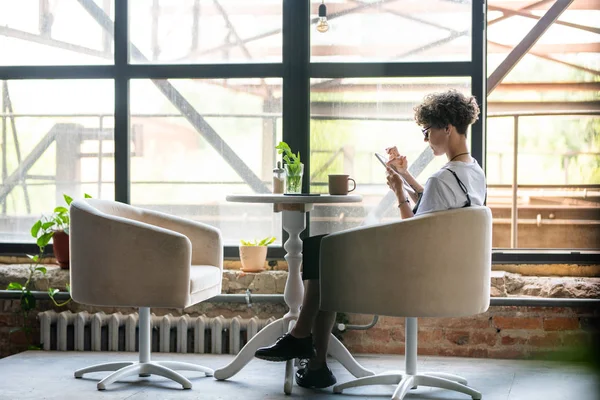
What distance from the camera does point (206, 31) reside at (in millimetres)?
4129

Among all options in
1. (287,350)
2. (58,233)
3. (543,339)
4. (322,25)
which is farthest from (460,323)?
(58,233)

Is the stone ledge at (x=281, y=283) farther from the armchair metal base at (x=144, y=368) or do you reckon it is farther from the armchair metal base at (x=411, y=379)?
the armchair metal base at (x=411, y=379)

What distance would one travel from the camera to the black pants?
117 inches

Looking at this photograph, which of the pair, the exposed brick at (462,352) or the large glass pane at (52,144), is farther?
the large glass pane at (52,144)

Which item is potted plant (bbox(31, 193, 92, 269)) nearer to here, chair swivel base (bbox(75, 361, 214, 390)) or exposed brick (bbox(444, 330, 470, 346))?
chair swivel base (bbox(75, 361, 214, 390))

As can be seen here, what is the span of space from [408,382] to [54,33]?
284 centimetres

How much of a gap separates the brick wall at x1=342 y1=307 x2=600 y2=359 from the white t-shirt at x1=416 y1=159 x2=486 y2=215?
128 centimetres

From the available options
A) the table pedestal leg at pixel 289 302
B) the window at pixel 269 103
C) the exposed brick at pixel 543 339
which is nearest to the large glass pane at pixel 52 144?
the window at pixel 269 103

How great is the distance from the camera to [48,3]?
4.23 metres

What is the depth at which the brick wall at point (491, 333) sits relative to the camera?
3793 mm

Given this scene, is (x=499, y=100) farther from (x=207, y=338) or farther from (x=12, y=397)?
(x=12, y=397)

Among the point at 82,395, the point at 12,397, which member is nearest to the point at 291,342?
the point at 82,395

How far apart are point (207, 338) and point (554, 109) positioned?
2210mm

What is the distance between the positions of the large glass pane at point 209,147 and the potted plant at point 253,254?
0.15m
